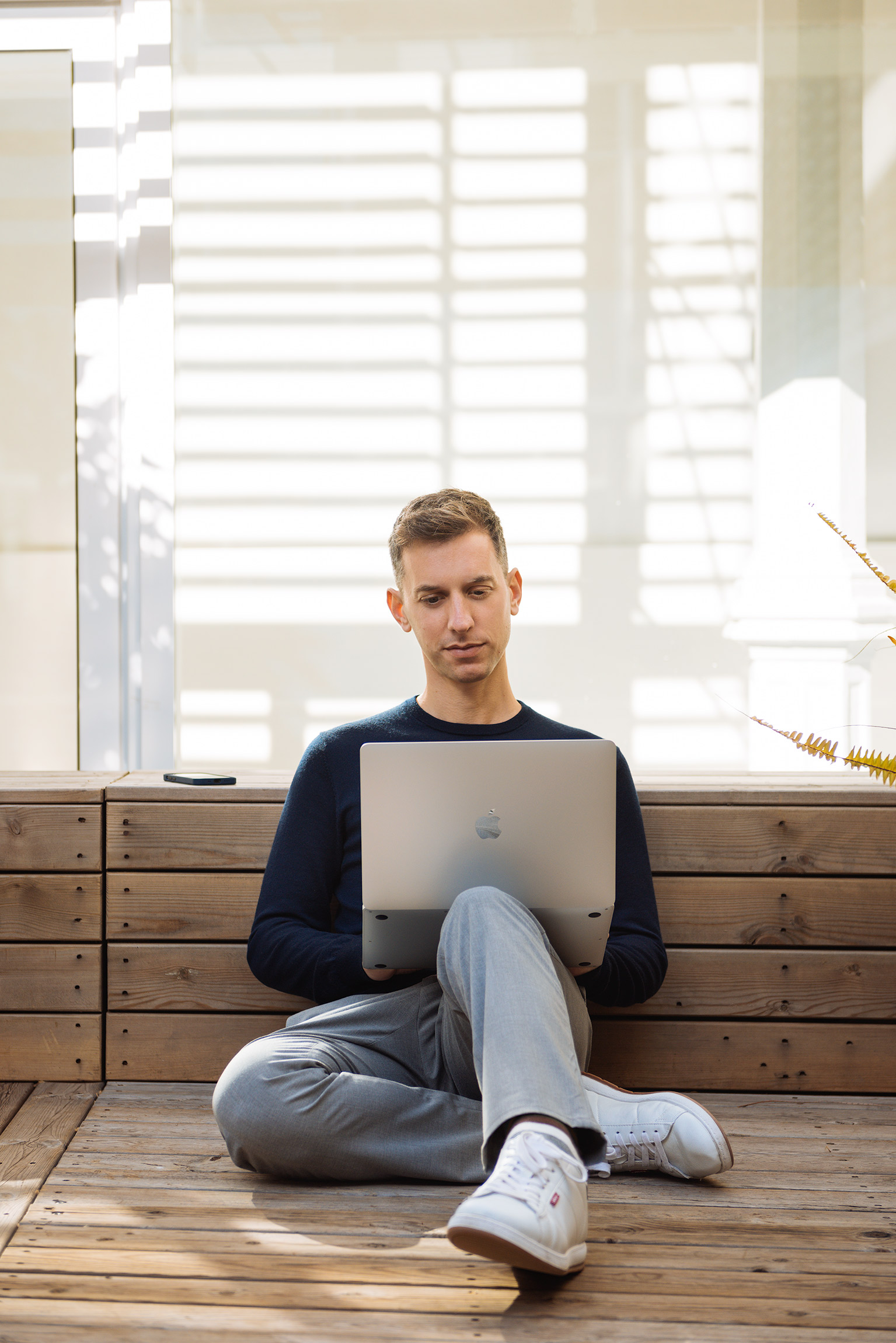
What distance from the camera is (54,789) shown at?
2100mm

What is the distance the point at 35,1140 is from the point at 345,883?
61 cm

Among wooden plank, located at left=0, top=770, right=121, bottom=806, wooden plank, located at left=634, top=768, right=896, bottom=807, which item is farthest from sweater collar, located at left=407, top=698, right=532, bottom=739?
wooden plank, located at left=0, top=770, right=121, bottom=806

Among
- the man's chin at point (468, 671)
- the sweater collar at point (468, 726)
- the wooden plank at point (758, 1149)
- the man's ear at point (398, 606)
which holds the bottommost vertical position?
the wooden plank at point (758, 1149)

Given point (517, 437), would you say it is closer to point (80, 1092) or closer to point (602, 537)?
point (602, 537)

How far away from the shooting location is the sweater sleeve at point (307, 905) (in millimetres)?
1758

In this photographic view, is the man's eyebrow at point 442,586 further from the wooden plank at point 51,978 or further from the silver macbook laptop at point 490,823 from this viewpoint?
the wooden plank at point 51,978

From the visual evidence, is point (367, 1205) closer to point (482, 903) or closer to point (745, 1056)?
point (482, 903)

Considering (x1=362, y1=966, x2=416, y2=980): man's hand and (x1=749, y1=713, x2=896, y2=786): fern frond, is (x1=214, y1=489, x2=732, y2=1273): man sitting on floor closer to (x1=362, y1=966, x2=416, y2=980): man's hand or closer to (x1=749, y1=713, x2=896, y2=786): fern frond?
(x1=362, y1=966, x2=416, y2=980): man's hand

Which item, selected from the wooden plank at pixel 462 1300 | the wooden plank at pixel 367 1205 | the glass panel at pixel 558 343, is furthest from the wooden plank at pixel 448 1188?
the glass panel at pixel 558 343

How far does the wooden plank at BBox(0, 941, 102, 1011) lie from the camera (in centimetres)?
208

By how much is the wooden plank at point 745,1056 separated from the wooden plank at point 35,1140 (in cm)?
88

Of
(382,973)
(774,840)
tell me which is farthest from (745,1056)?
(382,973)

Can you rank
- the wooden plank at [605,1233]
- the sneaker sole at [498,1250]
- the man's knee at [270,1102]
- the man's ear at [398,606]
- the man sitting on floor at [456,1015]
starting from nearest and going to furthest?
the sneaker sole at [498,1250] < the man sitting on floor at [456,1015] < the wooden plank at [605,1233] < the man's knee at [270,1102] < the man's ear at [398,606]

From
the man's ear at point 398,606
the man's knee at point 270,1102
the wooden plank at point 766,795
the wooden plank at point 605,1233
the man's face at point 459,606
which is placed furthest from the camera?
the wooden plank at point 766,795
